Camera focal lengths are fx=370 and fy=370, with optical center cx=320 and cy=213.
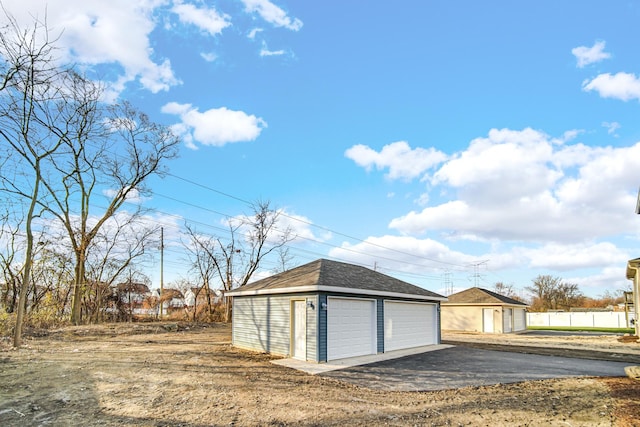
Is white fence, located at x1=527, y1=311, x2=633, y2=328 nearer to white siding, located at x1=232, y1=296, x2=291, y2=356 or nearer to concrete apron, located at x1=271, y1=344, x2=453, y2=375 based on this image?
concrete apron, located at x1=271, y1=344, x2=453, y2=375

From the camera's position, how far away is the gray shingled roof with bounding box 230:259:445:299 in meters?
11.1

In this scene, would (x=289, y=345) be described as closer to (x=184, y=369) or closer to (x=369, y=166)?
(x=184, y=369)

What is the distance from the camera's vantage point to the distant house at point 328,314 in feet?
35.0

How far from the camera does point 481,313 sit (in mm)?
26219

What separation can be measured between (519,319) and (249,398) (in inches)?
1122

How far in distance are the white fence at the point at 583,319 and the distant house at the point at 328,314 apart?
28242 millimetres

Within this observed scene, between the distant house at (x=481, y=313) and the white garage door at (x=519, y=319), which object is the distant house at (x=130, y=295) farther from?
the white garage door at (x=519, y=319)

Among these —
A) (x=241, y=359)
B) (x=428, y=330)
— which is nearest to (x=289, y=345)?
(x=241, y=359)

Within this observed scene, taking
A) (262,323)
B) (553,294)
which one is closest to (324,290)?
(262,323)

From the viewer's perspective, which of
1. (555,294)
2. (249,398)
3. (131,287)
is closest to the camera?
(249,398)

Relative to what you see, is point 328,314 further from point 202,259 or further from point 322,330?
point 202,259

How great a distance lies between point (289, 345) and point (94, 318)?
17.0m

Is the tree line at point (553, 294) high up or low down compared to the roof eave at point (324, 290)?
down

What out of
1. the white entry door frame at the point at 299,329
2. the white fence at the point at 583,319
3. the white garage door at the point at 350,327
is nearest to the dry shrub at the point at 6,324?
the white entry door frame at the point at 299,329
